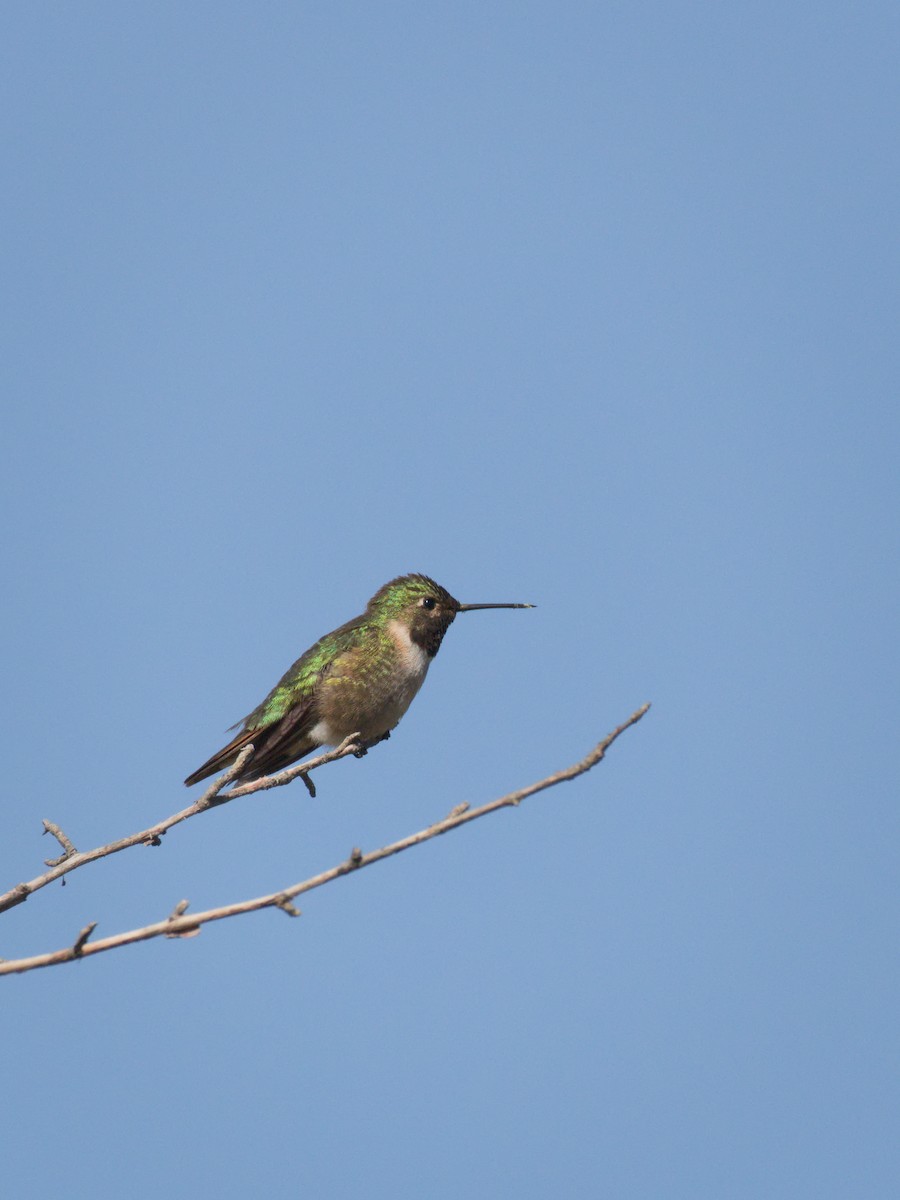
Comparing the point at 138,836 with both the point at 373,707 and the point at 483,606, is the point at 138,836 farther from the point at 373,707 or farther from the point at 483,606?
the point at 483,606

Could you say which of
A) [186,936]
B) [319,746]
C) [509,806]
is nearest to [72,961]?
[186,936]

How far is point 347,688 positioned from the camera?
10.3m

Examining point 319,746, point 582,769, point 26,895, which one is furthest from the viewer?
point 319,746

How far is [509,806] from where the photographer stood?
4.11 m

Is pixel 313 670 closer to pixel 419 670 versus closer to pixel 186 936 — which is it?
pixel 419 670

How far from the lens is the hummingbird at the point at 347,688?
10102 mm

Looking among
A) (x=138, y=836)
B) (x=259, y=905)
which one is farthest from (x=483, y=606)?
(x=259, y=905)

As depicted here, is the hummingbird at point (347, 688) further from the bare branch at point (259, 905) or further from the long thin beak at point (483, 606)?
the bare branch at point (259, 905)

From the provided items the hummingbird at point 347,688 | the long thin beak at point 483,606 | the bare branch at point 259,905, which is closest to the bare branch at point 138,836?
the bare branch at point 259,905

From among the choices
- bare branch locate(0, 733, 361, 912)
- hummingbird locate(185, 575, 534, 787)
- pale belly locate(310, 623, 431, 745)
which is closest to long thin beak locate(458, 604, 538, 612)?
hummingbird locate(185, 575, 534, 787)

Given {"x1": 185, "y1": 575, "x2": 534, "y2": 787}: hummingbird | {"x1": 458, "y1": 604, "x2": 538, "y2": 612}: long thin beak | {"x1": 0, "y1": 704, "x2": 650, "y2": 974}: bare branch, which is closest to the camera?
{"x1": 0, "y1": 704, "x2": 650, "y2": 974}: bare branch

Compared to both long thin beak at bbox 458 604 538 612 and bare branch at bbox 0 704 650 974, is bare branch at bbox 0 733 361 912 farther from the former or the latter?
long thin beak at bbox 458 604 538 612

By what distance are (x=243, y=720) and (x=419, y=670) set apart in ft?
4.81

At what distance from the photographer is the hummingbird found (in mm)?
10102
